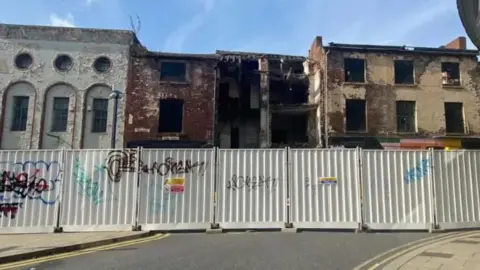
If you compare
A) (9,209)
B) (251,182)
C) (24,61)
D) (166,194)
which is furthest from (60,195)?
(24,61)

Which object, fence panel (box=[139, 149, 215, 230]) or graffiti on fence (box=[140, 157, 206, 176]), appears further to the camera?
graffiti on fence (box=[140, 157, 206, 176])

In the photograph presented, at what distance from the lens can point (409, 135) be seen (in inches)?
1123

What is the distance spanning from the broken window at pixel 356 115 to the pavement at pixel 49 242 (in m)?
21.2

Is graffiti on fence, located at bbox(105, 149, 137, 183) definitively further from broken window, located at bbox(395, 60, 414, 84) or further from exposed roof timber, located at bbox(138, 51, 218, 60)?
broken window, located at bbox(395, 60, 414, 84)

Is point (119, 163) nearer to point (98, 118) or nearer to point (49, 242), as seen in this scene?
point (49, 242)

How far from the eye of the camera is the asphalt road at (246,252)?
23.0 feet

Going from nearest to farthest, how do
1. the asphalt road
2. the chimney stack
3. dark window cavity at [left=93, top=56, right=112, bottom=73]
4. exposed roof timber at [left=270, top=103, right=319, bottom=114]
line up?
the asphalt road → dark window cavity at [left=93, top=56, right=112, bottom=73] → exposed roof timber at [left=270, top=103, right=319, bottom=114] → the chimney stack

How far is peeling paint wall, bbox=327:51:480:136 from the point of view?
94.2 feet

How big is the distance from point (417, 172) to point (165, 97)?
20.3 m

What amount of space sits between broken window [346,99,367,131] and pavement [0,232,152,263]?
69.7 feet

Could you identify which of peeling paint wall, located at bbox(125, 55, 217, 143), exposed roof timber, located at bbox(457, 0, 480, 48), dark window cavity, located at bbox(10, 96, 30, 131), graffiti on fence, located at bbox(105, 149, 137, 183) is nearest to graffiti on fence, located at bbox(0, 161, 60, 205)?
graffiti on fence, located at bbox(105, 149, 137, 183)

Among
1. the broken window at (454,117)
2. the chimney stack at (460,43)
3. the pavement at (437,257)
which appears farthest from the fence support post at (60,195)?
the chimney stack at (460,43)

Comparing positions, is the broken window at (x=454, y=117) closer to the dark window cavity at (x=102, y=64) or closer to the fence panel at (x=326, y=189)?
the fence panel at (x=326, y=189)

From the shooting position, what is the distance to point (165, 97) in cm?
2852
